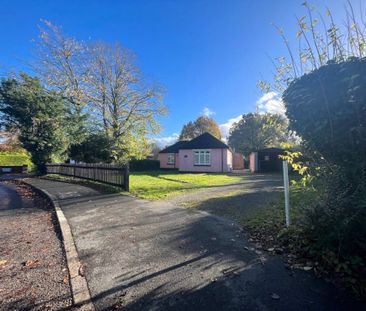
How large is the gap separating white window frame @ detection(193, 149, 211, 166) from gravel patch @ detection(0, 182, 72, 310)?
21286 millimetres

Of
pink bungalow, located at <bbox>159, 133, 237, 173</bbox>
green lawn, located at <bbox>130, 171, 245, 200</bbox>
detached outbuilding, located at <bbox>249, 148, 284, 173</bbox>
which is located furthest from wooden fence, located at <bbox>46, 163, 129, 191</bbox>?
detached outbuilding, located at <bbox>249, 148, 284, 173</bbox>

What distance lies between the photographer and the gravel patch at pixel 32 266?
2672 mm

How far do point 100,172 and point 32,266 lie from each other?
360 inches

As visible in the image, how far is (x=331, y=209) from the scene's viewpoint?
10.9ft

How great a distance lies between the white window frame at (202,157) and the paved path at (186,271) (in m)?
21.3

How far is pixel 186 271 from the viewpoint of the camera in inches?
126

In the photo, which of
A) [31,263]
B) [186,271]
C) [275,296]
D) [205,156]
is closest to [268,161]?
[205,156]

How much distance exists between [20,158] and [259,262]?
36.7 metres

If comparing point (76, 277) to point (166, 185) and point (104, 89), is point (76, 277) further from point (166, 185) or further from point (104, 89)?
point (104, 89)

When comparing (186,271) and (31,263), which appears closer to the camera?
(186,271)

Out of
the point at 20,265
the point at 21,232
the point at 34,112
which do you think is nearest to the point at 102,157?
the point at 34,112

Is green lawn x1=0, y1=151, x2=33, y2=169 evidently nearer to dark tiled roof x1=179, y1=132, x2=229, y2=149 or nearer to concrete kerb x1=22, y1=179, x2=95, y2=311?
dark tiled roof x1=179, y1=132, x2=229, y2=149

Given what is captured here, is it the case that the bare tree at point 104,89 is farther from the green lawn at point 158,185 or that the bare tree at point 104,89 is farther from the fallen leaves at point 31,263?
the fallen leaves at point 31,263

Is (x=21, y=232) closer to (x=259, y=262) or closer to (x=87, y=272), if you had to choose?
(x=87, y=272)
